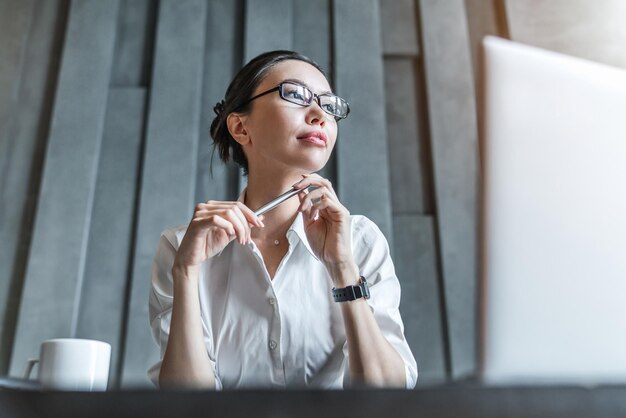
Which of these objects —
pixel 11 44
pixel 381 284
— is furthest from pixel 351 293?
pixel 11 44

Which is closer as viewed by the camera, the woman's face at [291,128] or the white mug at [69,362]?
the white mug at [69,362]

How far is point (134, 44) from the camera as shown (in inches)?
81.4

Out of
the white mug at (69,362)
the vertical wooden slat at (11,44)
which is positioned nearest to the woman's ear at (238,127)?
the white mug at (69,362)

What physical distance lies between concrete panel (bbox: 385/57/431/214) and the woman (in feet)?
2.08

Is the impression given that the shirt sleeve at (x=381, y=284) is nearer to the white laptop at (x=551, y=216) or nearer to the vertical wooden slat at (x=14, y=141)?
the white laptop at (x=551, y=216)

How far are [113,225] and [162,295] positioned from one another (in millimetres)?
726

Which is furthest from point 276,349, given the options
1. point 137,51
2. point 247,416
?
point 137,51

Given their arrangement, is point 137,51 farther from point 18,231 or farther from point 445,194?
point 445,194

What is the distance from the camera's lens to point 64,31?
211cm

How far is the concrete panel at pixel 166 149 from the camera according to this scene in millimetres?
1734

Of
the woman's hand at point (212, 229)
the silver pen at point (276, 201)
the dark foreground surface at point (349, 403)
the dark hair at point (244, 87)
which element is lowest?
the dark foreground surface at point (349, 403)

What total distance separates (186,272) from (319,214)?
0.88ft

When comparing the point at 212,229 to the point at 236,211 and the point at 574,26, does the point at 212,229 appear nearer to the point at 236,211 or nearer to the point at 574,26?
the point at 236,211

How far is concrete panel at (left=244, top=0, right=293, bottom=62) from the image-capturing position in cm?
200
